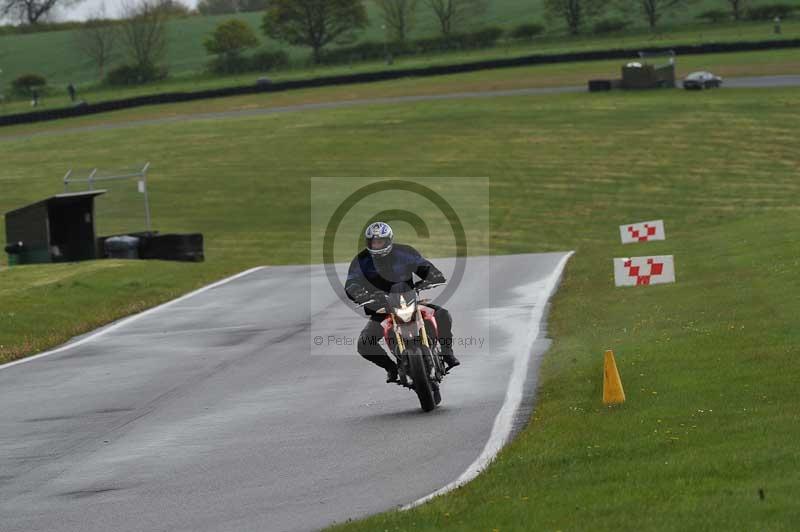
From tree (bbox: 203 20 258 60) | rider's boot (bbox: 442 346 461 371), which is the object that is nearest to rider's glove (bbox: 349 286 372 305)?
rider's boot (bbox: 442 346 461 371)

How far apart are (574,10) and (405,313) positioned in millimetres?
101734

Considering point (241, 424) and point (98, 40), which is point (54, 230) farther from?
point (98, 40)

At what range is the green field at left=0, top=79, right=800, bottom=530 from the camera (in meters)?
8.37

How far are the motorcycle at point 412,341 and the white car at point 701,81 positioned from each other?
191 feet

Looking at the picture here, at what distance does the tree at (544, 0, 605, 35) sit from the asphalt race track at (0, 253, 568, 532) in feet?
300

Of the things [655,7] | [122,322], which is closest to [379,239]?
[122,322]

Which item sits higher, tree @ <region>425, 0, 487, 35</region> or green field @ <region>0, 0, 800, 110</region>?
tree @ <region>425, 0, 487, 35</region>

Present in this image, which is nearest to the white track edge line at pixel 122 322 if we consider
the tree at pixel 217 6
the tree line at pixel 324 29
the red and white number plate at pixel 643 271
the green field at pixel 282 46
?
the red and white number plate at pixel 643 271

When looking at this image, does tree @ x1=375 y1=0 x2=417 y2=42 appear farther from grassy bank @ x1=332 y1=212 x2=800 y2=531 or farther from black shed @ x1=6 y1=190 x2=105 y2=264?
grassy bank @ x1=332 y1=212 x2=800 y2=531

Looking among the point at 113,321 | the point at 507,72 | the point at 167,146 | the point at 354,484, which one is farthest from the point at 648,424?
the point at 507,72

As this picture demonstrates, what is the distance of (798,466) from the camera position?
8.23 metres

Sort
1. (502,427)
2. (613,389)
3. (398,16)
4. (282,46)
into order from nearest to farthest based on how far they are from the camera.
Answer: (502,427) → (613,389) → (398,16) → (282,46)

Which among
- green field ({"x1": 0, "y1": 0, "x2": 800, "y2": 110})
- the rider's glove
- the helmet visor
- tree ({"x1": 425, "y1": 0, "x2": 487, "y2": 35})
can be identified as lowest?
the rider's glove

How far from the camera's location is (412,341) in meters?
12.3
